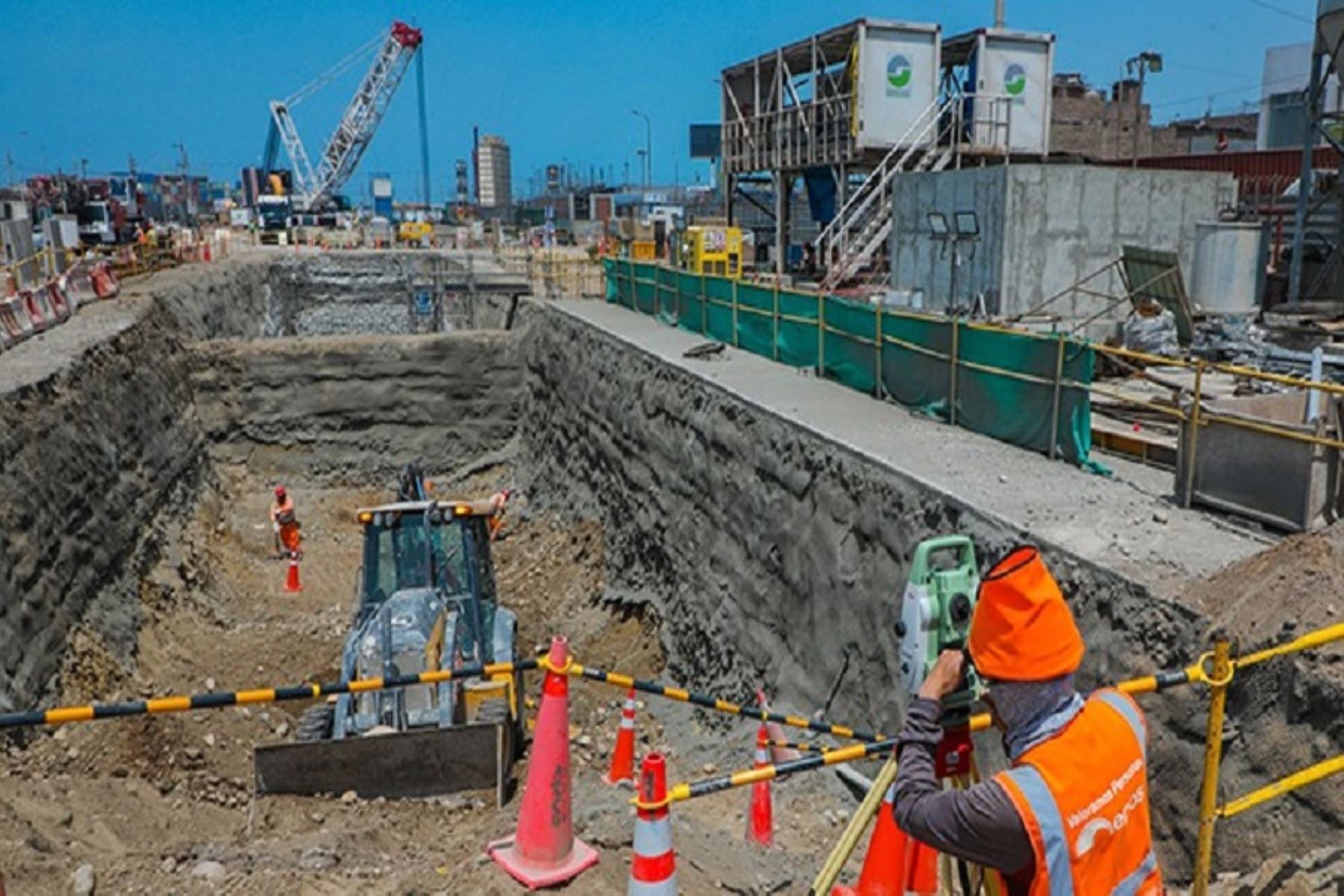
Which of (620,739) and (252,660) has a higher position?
(620,739)

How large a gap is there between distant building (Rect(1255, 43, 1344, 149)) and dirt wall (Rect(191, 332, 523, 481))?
88.2 feet

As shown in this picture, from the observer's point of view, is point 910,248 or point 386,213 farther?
point 386,213

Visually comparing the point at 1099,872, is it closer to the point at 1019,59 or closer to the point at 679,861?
the point at 679,861

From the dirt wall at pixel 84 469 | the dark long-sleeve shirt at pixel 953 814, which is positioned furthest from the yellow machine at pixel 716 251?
the dark long-sleeve shirt at pixel 953 814

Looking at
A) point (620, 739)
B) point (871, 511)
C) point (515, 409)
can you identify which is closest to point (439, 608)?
point (620, 739)

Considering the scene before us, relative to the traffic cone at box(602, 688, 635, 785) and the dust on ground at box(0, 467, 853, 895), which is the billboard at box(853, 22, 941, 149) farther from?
the traffic cone at box(602, 688, 635, 785)

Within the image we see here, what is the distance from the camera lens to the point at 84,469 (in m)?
14.1

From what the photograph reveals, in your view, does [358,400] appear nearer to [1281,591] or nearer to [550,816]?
[550,816]

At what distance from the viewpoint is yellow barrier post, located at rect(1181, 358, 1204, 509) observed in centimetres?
788

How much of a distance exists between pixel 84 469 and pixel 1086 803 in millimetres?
14574

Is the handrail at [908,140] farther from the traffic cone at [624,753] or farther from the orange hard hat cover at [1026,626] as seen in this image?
the orange hard hat cover at [1026,626]

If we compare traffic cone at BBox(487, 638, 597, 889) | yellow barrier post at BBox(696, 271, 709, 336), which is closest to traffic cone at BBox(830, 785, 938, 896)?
traffic cone at BBox(487, 638, 597, 889)

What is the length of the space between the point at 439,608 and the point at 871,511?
160 inches

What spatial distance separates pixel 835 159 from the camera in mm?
26094
